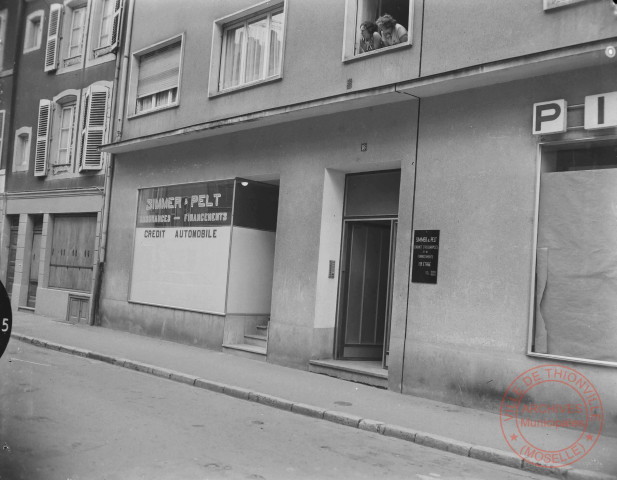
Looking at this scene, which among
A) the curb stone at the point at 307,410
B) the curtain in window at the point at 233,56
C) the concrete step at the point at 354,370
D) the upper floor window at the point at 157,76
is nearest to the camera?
the curb stone at the point at 307,410

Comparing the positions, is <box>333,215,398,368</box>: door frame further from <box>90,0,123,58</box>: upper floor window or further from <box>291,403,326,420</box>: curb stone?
<box>90,0,123,58</box>: upper floor window

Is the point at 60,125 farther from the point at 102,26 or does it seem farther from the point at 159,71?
the point at 159,71

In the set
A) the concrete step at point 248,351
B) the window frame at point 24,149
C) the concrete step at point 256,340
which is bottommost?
the concrete step at point 248,351

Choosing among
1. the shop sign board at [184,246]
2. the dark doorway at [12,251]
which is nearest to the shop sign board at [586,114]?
the shop sign board at [184,246]

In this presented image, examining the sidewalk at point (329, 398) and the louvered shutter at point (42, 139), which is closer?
the sidewalk at point (329, 398)

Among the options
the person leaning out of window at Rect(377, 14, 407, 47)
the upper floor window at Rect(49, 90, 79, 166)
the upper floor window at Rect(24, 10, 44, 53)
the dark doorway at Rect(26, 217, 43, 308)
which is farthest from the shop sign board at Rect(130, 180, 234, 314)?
the upper floor window at Rect(24, 10, 44, 53)

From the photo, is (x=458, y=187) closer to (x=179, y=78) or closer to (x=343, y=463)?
(x=343, y=463)

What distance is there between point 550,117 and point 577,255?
5.80ft

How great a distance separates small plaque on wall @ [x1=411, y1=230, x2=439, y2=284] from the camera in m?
9.50

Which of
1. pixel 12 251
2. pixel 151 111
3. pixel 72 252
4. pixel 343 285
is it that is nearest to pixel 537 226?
pixel 343 285

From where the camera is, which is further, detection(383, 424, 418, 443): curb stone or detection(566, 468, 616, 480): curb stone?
detection(383, 424, 418, 443): curb stone

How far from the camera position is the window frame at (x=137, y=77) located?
47.7 ft

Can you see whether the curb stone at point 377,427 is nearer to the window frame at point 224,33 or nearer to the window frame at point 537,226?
the window frame at point 537,226

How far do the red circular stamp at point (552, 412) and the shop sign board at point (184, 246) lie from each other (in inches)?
254
